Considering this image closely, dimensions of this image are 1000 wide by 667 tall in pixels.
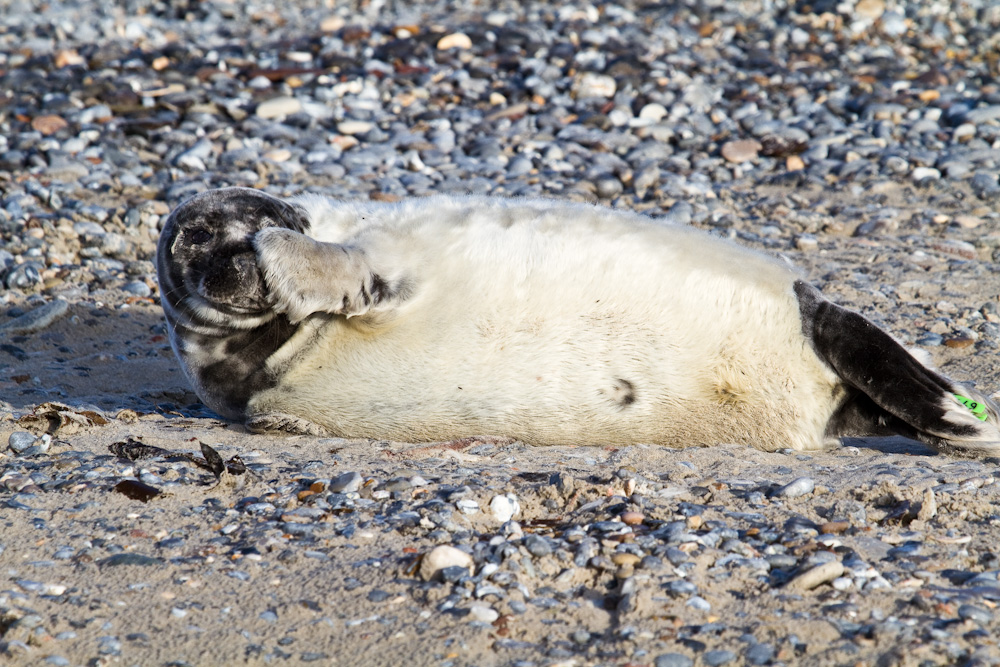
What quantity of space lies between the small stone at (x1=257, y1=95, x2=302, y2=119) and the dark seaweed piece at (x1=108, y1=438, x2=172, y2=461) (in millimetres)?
5030

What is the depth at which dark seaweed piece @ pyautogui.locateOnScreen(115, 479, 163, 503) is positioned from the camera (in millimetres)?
2854

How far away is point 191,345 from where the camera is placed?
3.56m

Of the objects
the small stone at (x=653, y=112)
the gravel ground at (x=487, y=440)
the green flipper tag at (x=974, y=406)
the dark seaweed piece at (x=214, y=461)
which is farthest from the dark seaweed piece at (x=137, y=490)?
the small stone at (x=653, y=112)

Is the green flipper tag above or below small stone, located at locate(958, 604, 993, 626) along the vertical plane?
below

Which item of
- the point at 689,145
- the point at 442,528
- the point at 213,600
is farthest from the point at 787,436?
the point at 689,145

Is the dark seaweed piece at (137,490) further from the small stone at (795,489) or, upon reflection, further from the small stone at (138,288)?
the small stone at (138,288)

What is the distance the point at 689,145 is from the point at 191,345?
4738 millimetres

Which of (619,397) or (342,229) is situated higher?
(342,229)

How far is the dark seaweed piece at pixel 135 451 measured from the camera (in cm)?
314

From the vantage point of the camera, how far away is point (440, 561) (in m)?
2.39

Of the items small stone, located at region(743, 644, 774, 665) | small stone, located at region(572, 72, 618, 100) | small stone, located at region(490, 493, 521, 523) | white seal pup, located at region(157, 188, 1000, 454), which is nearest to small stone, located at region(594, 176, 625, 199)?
small stone, located at region(572, 72, 618, 100)

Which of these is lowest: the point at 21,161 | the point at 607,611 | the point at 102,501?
the point at 21,161

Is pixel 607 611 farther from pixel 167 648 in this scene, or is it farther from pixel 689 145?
pixel 689 145

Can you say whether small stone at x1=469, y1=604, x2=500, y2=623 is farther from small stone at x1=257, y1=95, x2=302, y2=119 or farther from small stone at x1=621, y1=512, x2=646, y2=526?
small stone at x1=257, y1=95, x2=302, y2=119
